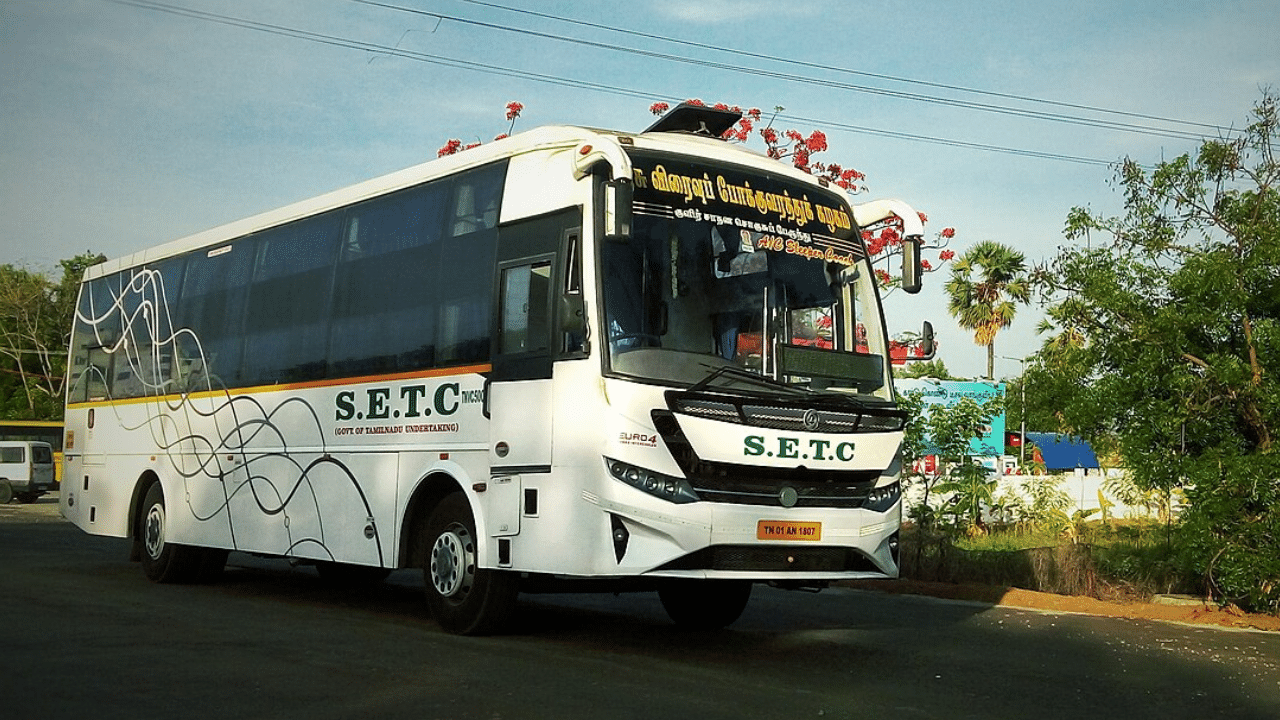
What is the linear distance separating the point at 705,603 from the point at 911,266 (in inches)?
134

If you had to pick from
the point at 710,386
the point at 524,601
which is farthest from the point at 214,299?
the point at 710,386

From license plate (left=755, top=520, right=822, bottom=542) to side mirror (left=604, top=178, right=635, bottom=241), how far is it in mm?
2236

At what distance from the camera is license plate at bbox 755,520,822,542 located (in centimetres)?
982

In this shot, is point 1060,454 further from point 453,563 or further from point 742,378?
point 742,378

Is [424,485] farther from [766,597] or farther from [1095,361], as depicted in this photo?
[1095,361]

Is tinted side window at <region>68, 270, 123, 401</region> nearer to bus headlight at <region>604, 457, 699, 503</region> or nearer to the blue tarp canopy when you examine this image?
bus headlight at <region>604, 457, 699, 503</region>

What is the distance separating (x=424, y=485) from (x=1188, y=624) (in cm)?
732

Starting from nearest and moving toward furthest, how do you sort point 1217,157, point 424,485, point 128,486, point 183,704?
point 183,704 → point 424,485 → point 1217,157 → point 128,486

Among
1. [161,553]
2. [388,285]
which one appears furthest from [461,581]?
[161,553]

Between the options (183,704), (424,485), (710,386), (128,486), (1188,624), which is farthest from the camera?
(128,486)

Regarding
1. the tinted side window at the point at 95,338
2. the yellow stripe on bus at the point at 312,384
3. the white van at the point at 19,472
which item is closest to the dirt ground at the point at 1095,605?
the yellow stripe on bus at the point at 312,384

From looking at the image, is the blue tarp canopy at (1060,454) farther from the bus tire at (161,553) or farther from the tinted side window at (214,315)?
the tinted side window at (214,315)

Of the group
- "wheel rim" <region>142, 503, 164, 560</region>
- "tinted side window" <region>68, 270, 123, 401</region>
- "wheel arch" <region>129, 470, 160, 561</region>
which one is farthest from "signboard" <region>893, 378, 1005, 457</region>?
"tinted side window" <region>68, 270, 123, 401</region>

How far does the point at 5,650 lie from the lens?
9781 mm
